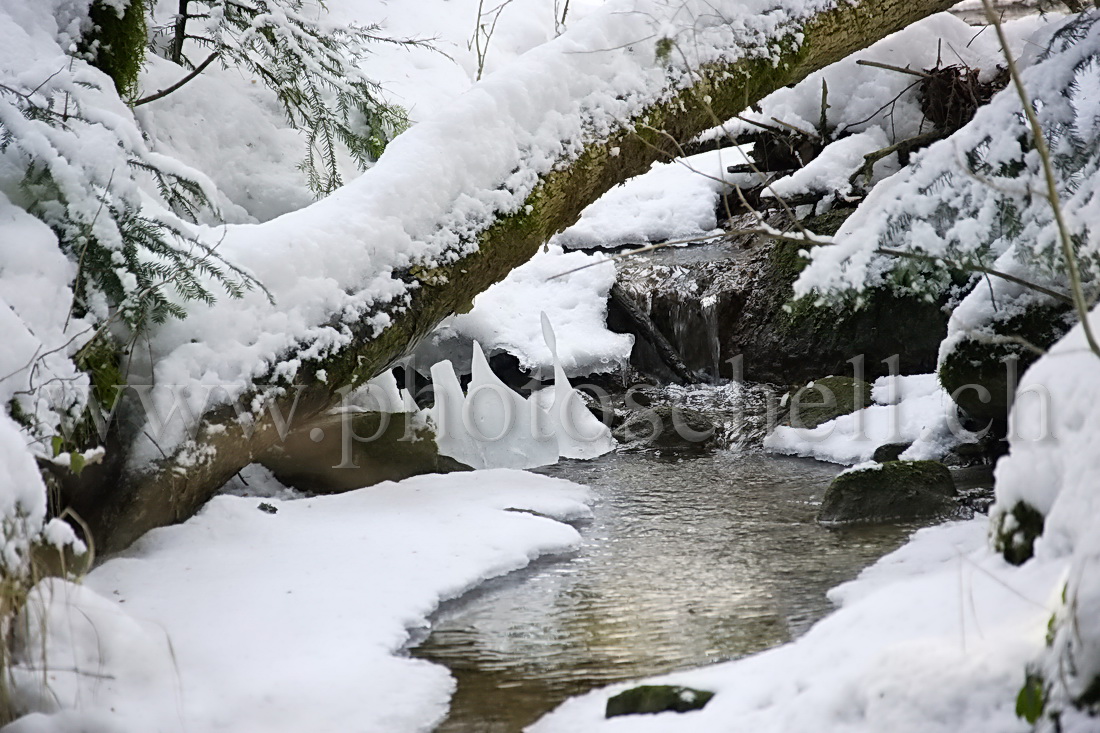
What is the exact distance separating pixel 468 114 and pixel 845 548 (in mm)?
3005

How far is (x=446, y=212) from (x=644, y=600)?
2.21 m

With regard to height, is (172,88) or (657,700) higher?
(172,88)

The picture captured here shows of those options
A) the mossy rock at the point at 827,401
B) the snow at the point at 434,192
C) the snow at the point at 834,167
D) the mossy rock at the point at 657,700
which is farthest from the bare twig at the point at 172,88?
the snow at the point at 834,167

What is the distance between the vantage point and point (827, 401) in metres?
8.08

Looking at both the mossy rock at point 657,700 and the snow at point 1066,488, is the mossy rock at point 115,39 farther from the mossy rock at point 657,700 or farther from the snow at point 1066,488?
the snow at point 1066,488

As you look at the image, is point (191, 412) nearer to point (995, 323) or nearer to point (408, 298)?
point (408, 298)

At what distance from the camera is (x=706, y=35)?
16.6ft

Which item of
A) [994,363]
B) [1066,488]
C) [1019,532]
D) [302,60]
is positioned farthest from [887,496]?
[302,60]

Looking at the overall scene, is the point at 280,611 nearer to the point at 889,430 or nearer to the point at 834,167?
the point at 889,430

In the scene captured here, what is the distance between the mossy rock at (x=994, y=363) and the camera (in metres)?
5.71

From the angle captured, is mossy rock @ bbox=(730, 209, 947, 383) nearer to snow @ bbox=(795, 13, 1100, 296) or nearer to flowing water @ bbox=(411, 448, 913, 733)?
flowing water @ bbox=(411, 448, 913, 733)

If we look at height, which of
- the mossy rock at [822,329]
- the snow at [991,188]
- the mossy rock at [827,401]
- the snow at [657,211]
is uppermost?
the snow at [657,211]

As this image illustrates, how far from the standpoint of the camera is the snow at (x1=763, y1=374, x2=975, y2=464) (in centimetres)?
679

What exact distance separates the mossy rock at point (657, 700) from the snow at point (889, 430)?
463 centimetres
